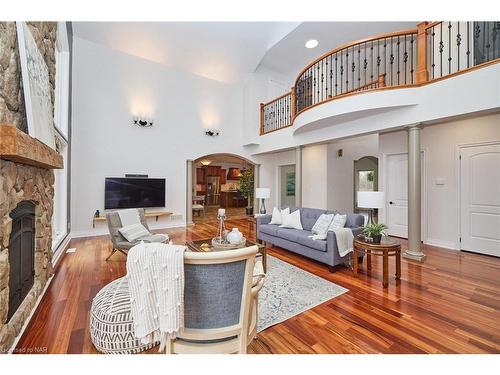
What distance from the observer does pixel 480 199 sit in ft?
13.1

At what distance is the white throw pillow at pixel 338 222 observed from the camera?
351 cm

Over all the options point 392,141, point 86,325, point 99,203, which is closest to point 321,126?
point 392,141

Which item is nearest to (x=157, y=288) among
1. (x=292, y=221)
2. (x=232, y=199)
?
(x=292, y=221)

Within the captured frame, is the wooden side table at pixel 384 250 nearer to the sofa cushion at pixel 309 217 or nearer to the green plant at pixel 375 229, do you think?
the green plant at pixel 375 229

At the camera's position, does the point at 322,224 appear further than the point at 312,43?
No

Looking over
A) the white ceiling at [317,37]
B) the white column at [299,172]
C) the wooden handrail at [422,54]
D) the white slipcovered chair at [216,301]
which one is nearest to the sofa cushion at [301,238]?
the white column at [299,172]

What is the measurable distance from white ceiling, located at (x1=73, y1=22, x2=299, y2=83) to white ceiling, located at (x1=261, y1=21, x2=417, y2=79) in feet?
0.90

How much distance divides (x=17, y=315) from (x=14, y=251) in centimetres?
51

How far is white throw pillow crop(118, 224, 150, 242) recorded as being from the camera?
359cm

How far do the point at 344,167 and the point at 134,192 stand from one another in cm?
589

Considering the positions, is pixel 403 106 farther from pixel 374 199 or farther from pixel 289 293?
pixel 289 293

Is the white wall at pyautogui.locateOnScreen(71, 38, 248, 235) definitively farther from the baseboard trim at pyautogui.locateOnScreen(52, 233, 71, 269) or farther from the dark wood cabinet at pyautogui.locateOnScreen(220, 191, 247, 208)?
the dark wood cabinet at pyautogui.locateOnScreen(220, 191, 247, 208)

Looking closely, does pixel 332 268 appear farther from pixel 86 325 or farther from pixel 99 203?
pixel 99 203

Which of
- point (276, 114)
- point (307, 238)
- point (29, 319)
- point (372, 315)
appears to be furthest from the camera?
point (276, 114)
